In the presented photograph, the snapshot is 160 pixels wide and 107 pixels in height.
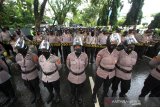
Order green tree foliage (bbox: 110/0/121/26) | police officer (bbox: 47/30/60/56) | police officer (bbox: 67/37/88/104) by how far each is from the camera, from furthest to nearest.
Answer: green tree foliage (bbox: 110/0/121/26)
police officer (bbox: 47/30/60/56)
police officer (bbox: 67/37/88/104)

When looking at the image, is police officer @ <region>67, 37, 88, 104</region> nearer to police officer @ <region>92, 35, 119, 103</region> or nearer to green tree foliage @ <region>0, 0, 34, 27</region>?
police officer @ <region>92, 35, 119, 103</region>

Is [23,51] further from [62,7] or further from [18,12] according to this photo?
[62,7]

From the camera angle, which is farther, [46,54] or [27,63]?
[27,63]

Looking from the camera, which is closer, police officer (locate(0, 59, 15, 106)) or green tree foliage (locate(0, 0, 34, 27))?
police officer (locate(0, 59, 15, 106))

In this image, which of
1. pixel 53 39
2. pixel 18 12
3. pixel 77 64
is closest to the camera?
pixel 77 64

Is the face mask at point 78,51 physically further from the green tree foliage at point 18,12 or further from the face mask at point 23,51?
the green tree foliage at point 18,12

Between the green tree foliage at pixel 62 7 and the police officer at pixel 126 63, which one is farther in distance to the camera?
the green tree foliage at pixel 62 7

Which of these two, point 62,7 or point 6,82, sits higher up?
point 62,7

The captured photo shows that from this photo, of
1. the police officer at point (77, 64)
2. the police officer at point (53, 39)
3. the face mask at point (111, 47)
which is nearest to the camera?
the face mask at point (111, 47)

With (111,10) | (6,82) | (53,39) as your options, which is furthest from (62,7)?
(6,82)

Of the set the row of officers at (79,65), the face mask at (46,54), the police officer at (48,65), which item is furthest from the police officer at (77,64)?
the face mask at (46,54)

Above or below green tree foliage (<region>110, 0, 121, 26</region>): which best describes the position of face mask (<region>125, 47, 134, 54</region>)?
below

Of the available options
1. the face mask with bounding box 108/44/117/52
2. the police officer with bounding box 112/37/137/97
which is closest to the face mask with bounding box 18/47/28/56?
the face mask with bounding box 108/44/117/52

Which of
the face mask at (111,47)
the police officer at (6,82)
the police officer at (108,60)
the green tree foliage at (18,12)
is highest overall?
the green tree foliage at (18,12)
